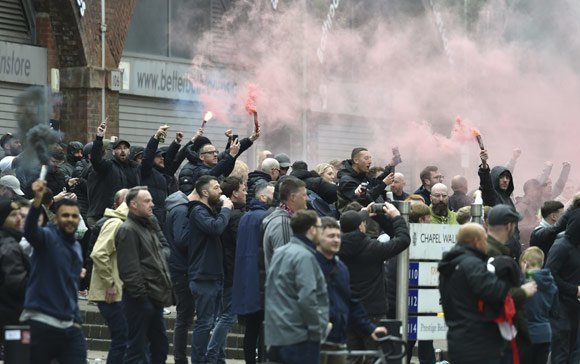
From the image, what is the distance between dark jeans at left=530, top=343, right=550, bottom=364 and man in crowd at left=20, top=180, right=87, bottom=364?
4271 millimetres

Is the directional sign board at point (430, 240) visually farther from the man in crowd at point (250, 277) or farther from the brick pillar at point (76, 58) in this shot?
the brick pillar at point (76, 58)

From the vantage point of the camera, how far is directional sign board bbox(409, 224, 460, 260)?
1328 centimetres

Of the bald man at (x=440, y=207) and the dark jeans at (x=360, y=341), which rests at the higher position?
the bald man at (x=440, y=207)

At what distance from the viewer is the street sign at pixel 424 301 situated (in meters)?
13.3

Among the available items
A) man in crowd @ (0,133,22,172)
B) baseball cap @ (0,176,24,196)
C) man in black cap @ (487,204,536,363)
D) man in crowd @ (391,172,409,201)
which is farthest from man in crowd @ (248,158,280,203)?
man in black cap @ (487,204,536,363)

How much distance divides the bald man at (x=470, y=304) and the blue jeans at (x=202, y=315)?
382 centimetres

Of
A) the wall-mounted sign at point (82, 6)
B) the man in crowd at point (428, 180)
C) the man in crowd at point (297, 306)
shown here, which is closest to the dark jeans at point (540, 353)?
the man in crowd at point (297, 306)

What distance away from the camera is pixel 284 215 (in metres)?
12.7

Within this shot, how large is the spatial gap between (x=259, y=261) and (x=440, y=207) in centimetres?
268

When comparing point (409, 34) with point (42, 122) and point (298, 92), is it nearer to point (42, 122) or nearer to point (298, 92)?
point (298, 92)

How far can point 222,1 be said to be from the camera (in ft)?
94.8

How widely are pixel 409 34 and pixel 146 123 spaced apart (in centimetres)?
811

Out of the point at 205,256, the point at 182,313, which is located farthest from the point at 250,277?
the point at 182,313

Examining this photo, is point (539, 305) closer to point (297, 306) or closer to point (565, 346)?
point (565, 346)
